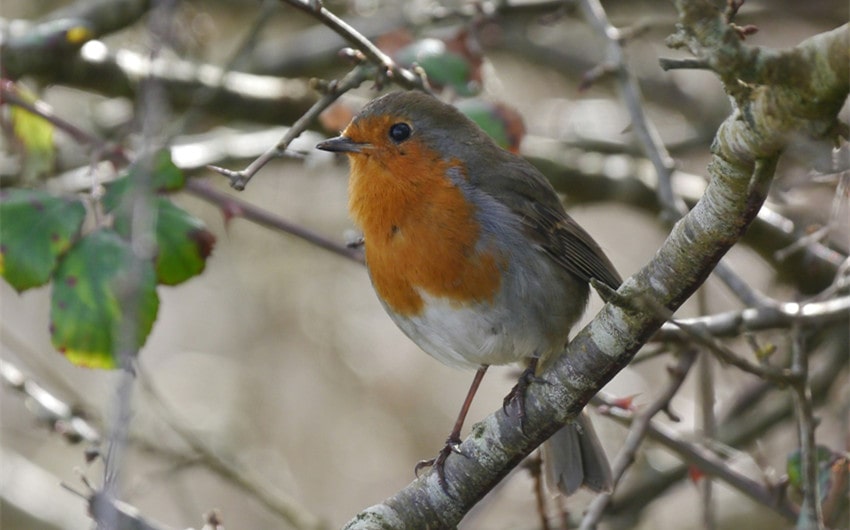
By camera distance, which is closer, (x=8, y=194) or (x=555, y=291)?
(x=8, y=194)

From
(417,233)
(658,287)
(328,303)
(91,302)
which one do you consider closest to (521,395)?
(658,287)

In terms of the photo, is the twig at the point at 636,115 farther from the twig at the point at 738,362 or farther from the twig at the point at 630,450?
the twig at the point at 738,362

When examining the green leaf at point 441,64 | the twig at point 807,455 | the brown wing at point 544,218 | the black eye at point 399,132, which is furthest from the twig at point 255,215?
the twig at point 807,455

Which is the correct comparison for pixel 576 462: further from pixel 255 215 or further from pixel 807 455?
pixel 255 215

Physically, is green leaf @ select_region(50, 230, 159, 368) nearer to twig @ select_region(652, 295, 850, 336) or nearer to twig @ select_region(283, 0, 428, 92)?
twig @ select_region(283, 0, 428, 92)

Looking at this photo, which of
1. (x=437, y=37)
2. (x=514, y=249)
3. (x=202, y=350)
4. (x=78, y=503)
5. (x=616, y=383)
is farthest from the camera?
(x=202, y=350)

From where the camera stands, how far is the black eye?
3.49m

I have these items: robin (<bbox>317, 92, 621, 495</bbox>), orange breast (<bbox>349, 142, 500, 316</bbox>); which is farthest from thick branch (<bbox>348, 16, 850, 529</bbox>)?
orange breast (<bbox>349, 142, 500, 316</bbox>)

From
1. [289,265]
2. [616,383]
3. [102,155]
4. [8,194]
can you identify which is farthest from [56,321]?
[616,383]

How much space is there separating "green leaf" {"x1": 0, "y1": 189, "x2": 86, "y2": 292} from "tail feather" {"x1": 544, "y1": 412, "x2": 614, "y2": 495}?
5.66ft

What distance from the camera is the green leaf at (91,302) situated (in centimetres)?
288

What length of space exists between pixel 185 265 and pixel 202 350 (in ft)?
15.9

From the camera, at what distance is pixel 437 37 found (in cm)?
439

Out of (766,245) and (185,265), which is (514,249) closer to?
(185,265)
